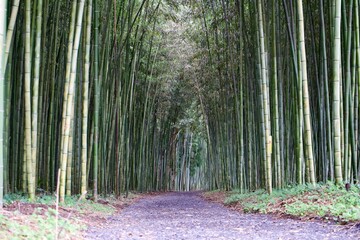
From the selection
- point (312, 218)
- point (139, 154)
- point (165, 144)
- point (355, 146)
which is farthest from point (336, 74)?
point (165, 144)

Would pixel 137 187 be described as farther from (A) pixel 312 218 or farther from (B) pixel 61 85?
(A) pixel 312 218

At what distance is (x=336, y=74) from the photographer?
450 centimetres

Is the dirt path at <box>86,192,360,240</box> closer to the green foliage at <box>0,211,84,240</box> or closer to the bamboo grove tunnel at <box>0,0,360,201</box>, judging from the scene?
the green foliage at <box>0,211,84,240</box>

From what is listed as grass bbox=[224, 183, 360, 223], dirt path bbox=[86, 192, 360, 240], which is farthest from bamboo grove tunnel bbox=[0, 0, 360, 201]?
dirt path bbox=[86, 192, 360, 240]

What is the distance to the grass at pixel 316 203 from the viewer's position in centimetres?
354

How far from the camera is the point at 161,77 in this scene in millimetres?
11414

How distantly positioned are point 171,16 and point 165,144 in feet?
27.4

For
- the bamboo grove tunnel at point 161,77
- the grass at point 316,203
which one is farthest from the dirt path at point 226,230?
the bamboo grove tunnel at point 161,77

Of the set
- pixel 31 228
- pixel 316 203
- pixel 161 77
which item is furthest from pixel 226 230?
pixel 161 77

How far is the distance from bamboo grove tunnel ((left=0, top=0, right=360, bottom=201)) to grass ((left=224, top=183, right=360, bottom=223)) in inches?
12.7

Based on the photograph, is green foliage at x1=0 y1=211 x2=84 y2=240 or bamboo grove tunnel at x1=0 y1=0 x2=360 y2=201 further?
bamboo grove tunnel at x1=0 y1=0 x2=360 y2=201

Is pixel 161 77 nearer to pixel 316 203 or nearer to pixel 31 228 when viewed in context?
pixel 316 203

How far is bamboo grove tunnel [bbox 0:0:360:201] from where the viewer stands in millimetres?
4535

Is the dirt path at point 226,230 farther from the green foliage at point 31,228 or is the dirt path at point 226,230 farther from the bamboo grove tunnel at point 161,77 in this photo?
the bamboo grove tunnel at point 161,77
